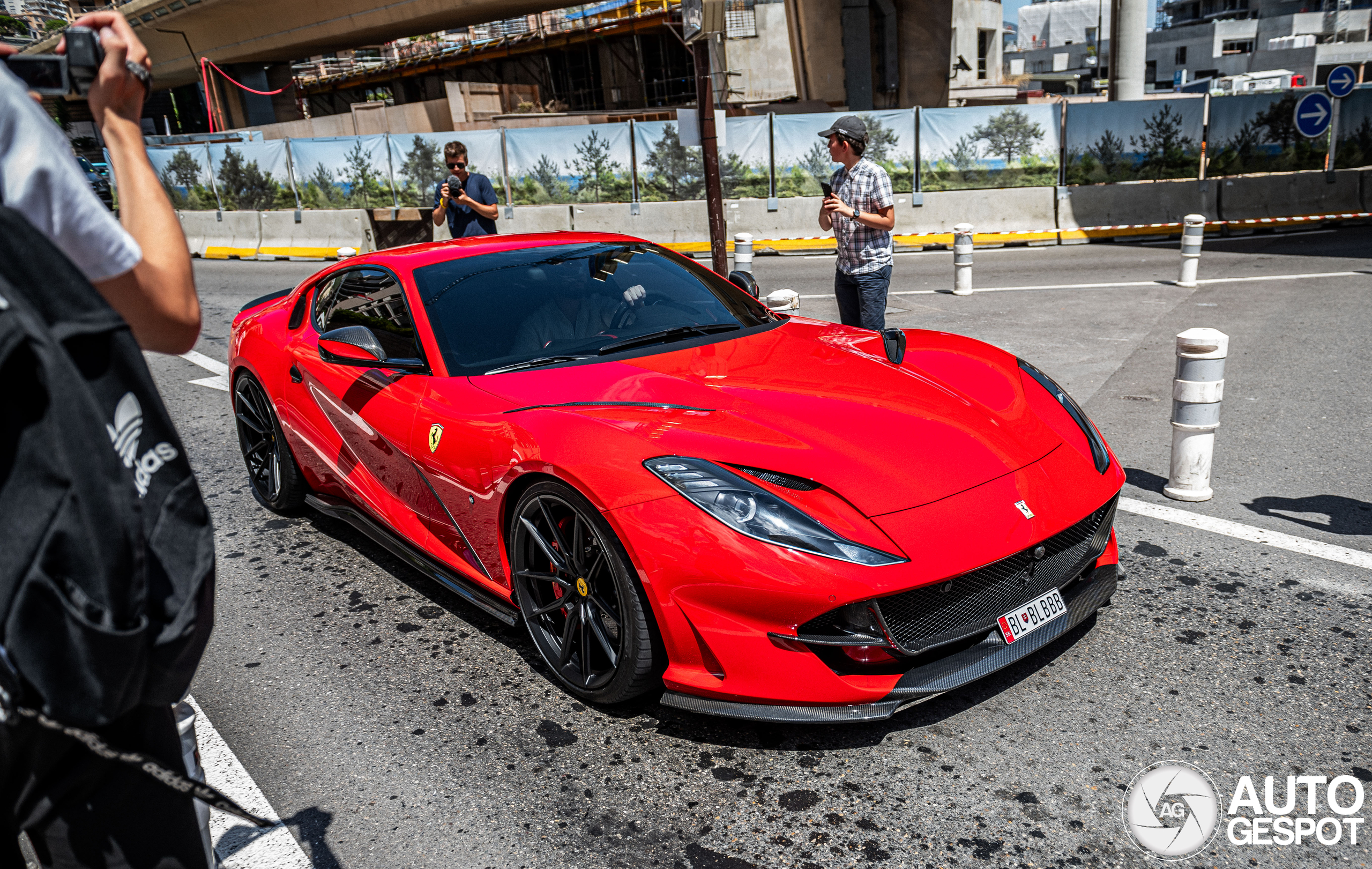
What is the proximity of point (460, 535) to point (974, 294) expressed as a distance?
31.7 feet

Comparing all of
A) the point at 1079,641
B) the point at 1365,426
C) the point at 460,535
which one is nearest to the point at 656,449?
the point at 460,535

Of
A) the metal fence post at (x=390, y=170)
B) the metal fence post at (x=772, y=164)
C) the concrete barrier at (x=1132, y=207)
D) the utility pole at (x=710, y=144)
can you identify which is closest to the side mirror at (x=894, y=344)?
the utility pole at (x=710, y=144)

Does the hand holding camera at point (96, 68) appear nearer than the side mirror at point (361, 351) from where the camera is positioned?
Result: Yes

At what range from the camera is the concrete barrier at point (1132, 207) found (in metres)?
17.2

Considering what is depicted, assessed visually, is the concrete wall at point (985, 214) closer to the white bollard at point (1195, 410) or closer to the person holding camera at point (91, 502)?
the white bollard at point (1195, 410)

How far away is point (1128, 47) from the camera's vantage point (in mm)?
22344

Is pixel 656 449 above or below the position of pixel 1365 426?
above

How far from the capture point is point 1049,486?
10.7ft

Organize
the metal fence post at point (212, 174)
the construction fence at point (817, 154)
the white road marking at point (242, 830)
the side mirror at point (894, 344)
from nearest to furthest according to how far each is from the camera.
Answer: the white road marking at point (242, 830) < the side mirror at point (894, 344) < the construction fence at point (817, 154) < the metal fence post at point (212, 174)

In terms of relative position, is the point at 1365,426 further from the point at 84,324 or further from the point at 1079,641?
the point at 84,324

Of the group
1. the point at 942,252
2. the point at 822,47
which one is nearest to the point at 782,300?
the point at 942,252

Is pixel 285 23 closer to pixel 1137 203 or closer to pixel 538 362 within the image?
pixel 1137 203

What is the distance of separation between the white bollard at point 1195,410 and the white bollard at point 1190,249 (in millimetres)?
7493

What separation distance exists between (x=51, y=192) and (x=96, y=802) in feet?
2.84
